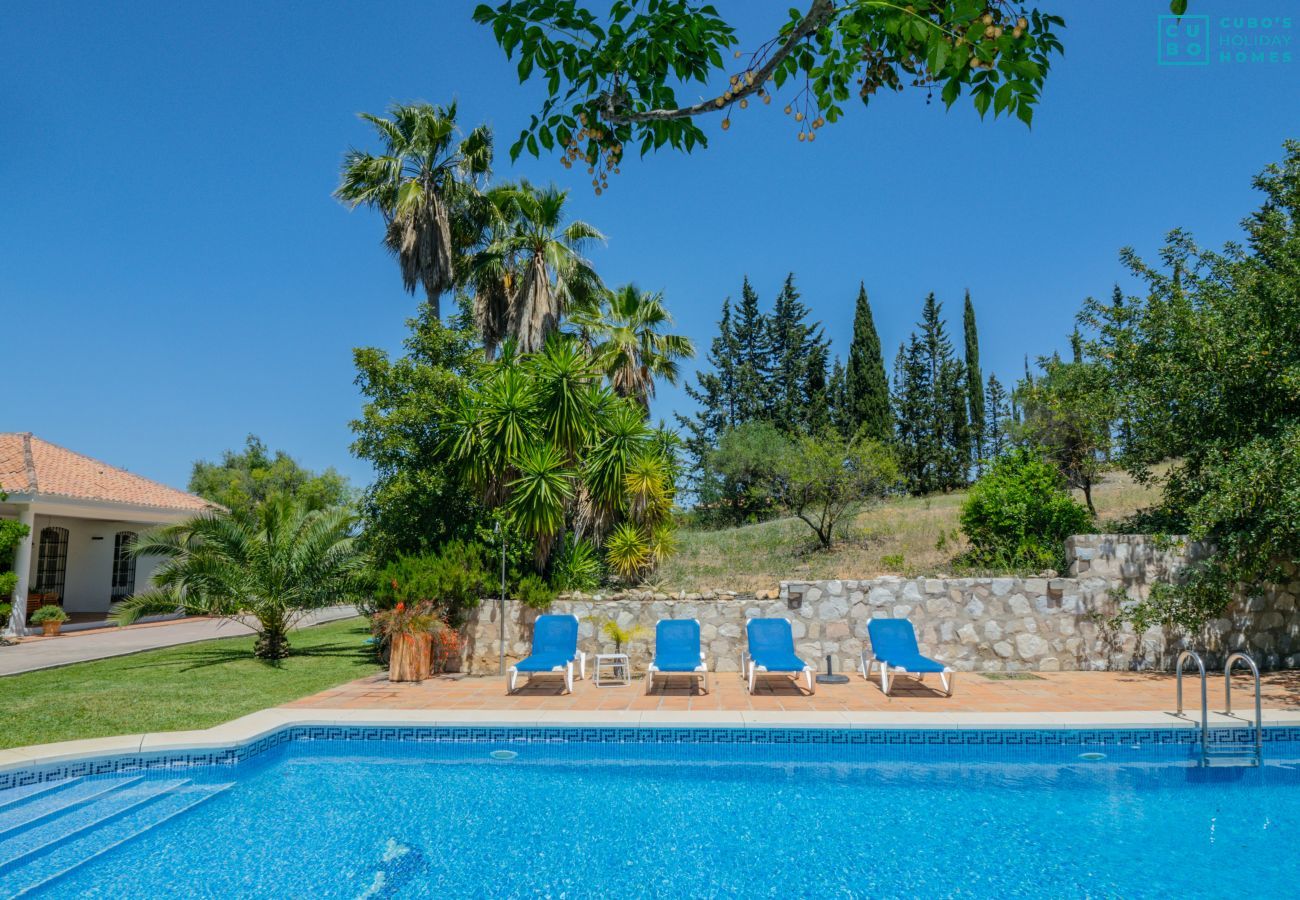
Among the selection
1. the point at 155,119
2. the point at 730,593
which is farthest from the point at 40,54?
the point at 730,593

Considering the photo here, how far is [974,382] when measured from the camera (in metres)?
40.2

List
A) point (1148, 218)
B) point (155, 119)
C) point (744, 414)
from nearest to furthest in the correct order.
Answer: point (155, 119), point (1148, 218), point (744, 414)

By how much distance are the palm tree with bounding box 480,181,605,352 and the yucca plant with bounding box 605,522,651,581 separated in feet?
16.4

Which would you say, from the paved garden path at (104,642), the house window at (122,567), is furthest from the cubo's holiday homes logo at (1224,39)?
the house window at (122,567)

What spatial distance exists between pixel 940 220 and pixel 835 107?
18.5m

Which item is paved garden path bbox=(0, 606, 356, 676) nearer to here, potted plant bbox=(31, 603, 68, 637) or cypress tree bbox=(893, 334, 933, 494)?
potted plant bbox=(31, 603, 68, 637)

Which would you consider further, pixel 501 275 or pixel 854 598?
pixel 501 275

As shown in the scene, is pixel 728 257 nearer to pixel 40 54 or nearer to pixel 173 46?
pixel 173 46

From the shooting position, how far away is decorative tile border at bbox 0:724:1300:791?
23.6 ft

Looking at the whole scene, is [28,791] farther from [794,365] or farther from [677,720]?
[794,365]

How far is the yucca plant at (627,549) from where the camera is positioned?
40.7 ft

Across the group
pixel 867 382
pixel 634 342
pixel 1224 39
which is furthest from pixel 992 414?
pixel 1224 39

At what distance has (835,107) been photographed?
3281 mm

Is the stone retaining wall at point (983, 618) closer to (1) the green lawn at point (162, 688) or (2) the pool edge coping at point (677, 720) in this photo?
(1) the green lawn at point (162, 688)
